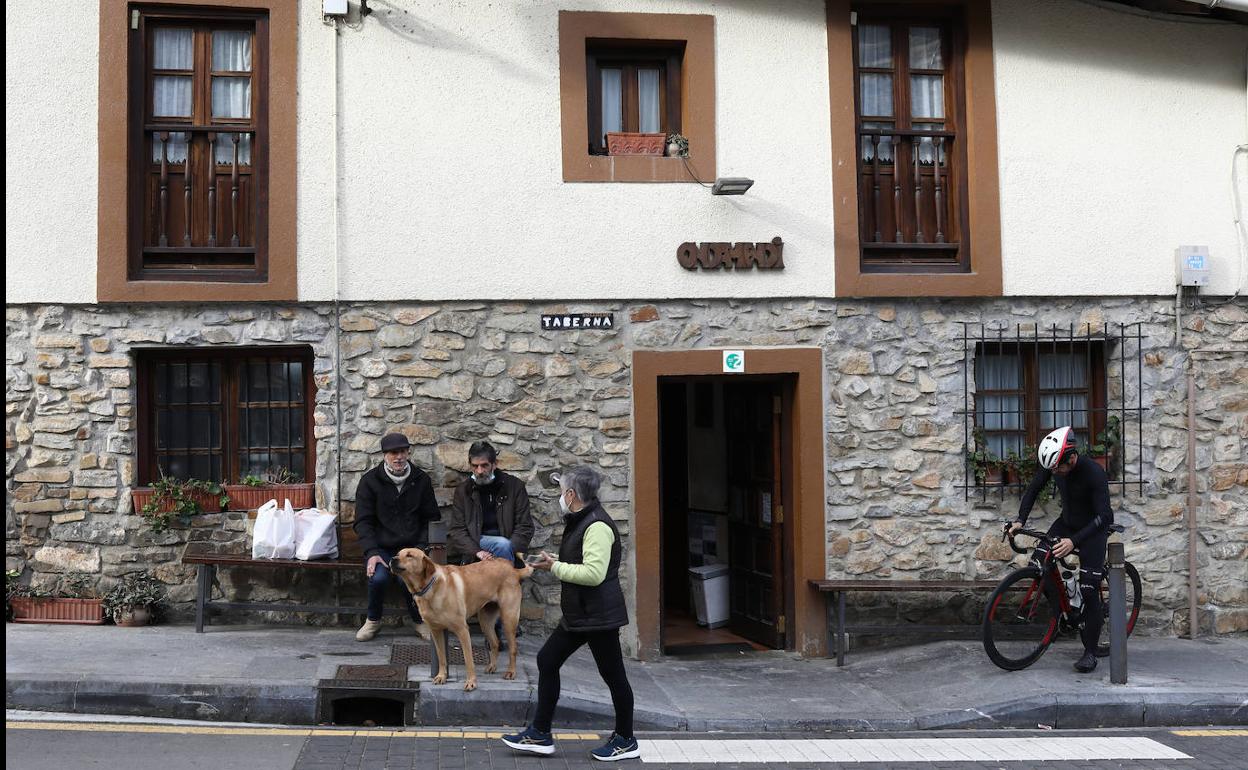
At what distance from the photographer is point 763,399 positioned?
10.3m

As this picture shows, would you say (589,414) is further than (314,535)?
Yes

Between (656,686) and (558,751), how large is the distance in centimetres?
189

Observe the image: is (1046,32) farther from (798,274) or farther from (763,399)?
(763,399)

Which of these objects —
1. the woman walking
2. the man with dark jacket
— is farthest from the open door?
the woman walking

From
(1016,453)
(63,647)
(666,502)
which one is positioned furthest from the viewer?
(666,502)

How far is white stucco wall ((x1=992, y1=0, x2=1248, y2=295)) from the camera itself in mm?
9906

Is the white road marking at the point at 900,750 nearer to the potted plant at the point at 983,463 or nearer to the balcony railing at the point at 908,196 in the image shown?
the potted plant at the point at 983,463

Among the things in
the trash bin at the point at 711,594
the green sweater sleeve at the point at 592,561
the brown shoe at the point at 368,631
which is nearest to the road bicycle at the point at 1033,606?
the trash bin at the point at 711,594

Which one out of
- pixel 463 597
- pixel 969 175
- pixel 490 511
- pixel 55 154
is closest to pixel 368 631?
pixel 490 511

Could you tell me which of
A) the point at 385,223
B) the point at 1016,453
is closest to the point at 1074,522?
the point at 1016,453

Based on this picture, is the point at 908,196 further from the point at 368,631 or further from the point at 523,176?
the point at 368,631

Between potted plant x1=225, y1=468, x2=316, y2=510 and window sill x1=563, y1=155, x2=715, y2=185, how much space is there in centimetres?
332

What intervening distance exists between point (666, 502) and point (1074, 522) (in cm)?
487

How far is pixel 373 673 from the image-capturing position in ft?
25.1
